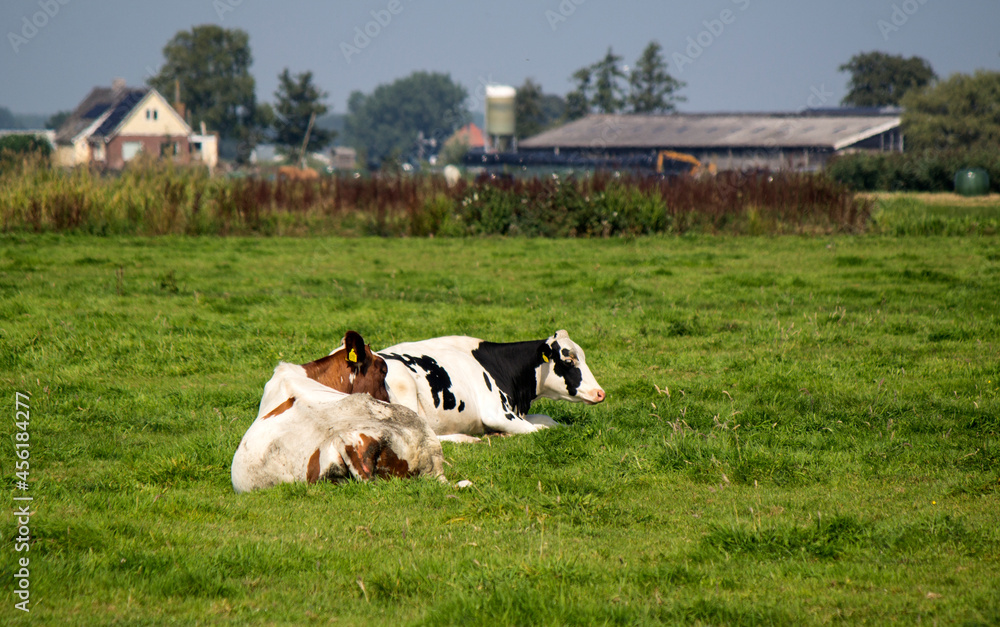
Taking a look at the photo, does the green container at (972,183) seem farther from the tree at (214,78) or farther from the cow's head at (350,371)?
the tree at (214,78)

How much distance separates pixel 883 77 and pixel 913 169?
60110 mm

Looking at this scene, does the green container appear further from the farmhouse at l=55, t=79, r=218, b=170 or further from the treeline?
the farmhouse at l=55, t=79, r=218, b=170

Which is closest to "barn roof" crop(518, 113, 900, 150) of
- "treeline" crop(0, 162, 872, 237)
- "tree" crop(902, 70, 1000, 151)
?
"tree" crop(902, 70, 1000, 151)

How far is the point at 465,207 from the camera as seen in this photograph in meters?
25.0

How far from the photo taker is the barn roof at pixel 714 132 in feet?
206

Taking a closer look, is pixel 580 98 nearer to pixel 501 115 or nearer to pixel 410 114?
pixel 501 115

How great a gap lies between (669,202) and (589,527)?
20.3 metres

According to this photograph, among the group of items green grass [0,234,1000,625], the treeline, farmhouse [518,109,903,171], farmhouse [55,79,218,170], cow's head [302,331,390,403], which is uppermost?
farmhouse [55,79,218,170]

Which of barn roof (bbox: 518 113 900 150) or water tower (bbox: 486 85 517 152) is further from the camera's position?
water tower (bbox: 486 85 517 152)

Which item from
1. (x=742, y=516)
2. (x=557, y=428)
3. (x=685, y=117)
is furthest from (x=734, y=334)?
(x=685, y=117)

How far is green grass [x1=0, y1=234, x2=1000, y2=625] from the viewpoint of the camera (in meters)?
4.20

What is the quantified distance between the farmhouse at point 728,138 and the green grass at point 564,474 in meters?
47.0

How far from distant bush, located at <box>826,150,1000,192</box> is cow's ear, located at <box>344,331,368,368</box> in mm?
45530

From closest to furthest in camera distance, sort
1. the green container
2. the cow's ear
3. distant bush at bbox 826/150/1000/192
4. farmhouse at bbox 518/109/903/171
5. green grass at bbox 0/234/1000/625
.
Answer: green grass at bbox 0/234/1000/625
the cow's ear
the green container
distant bush at bbox 826/150/1000/192
farmhouse at bbox 518/109/903/171
